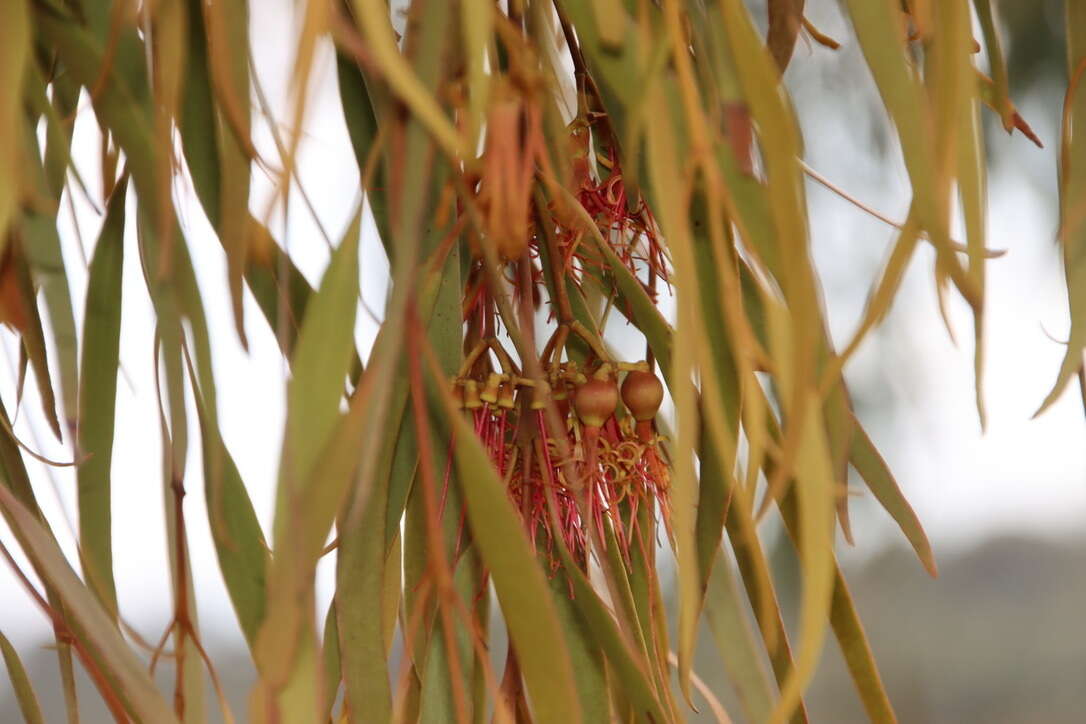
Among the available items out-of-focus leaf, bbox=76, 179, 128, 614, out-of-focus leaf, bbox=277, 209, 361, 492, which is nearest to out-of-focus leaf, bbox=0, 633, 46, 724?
out-of-focus leaf, bbox=76, 179, 128, 614

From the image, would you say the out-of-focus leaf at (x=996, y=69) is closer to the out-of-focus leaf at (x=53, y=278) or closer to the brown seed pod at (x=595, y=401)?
the brown seed pod at (x=595, y=401)

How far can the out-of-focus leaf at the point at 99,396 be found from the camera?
24cm

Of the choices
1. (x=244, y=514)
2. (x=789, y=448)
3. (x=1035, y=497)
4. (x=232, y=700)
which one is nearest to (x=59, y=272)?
(x=244, y=514)

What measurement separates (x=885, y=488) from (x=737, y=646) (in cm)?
5

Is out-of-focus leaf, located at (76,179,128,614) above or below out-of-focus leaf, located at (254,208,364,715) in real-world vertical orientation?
above

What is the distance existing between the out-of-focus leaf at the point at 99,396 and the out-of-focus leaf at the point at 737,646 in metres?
0.15

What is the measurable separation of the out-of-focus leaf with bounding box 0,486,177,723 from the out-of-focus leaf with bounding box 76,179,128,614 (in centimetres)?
4

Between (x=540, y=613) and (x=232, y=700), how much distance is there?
0.54 m

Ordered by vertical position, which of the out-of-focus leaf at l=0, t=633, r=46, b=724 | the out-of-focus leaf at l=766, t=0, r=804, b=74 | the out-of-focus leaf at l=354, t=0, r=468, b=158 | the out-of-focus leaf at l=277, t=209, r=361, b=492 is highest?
the out-of-focus leaf at l=766, t=0, r=804, b=74

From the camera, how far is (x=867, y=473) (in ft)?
0.82

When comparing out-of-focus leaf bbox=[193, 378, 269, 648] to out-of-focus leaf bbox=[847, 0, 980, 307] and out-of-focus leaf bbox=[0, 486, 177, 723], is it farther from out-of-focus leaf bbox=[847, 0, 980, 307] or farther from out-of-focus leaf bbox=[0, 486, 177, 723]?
out-of-focus leaf bbox=[847, 0, 980, 307]

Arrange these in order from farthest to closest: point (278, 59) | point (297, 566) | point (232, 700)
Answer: point (232, 700)
point (278, 59)
point (297, 566)

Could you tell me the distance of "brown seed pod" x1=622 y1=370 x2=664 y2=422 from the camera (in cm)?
24

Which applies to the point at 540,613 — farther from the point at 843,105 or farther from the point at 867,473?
the point at 843,105
